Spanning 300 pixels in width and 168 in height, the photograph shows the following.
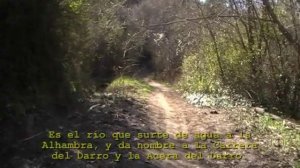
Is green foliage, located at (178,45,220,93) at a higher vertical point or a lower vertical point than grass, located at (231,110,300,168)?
higher

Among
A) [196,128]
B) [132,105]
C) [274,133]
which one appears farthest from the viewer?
[132,105]

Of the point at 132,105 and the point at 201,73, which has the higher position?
the point at 201,73

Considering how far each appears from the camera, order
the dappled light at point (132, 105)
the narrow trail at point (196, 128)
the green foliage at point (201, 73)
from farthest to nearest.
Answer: the green foliage at point (201, 73) < the dappled light at point (132, 105) < the narrow trail at point (196, 128)

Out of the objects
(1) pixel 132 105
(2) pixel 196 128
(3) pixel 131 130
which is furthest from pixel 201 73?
(3) pixel 131 130

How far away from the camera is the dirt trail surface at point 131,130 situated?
737 centimetres

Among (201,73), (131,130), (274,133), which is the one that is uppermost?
(201,73)

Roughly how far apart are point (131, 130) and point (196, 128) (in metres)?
1.72

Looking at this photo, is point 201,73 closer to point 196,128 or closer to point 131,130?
point 196,128

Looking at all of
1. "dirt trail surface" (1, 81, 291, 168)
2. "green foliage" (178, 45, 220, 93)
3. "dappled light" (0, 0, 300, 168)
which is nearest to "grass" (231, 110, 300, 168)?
"dappled light" (0, 0, 300, 168)

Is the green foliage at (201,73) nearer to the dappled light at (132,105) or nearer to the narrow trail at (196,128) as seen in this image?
the dappled light at (132,105)

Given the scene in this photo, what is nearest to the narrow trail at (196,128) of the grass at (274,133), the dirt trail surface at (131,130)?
the dirt trail surface at (131,130)

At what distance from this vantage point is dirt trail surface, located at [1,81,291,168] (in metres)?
7.37

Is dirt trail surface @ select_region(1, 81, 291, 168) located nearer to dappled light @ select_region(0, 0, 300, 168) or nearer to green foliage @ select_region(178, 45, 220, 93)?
dappled light @ select_region(0, 0, 300, 168)

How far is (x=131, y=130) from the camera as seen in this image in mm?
9219
